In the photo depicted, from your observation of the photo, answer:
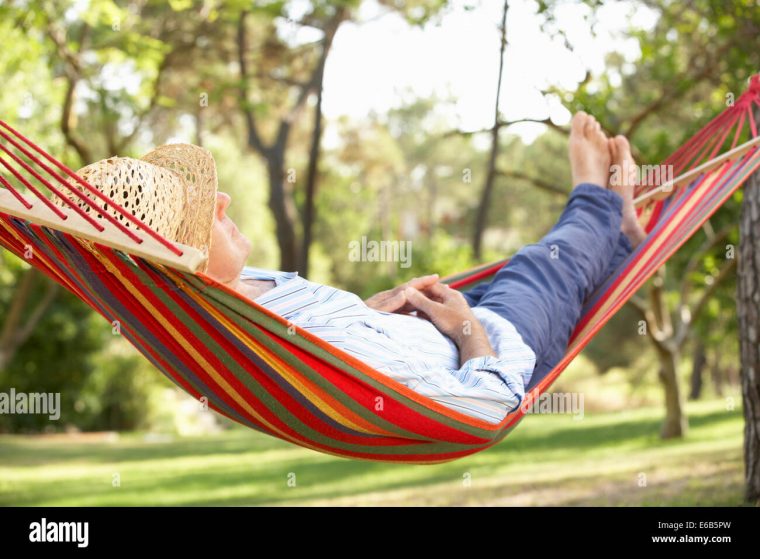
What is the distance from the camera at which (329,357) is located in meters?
1.73

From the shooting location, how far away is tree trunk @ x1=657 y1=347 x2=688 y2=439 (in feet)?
19.6

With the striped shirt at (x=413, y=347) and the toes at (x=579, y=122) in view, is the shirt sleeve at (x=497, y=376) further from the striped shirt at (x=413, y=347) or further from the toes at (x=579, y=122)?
the toes at (x=579, y=122)

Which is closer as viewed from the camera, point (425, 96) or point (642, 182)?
point (642, 182)

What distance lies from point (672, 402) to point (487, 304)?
421cm

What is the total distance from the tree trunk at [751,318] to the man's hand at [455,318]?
126 centimetres

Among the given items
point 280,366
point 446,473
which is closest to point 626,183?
point 280,366

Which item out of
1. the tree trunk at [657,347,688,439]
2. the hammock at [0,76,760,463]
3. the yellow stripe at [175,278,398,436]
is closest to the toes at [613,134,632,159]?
the hammock at [0,76,760,463]

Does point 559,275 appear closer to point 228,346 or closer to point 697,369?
point 228,346

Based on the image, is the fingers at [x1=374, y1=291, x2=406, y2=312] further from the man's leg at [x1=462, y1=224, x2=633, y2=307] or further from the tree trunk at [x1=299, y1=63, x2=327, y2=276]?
the tree trunk at [x1=299, y1=63, x2=327, y2=276]

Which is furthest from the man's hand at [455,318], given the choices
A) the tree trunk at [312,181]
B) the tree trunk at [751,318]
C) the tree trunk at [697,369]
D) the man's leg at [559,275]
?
the tree trunk at [697,369]
